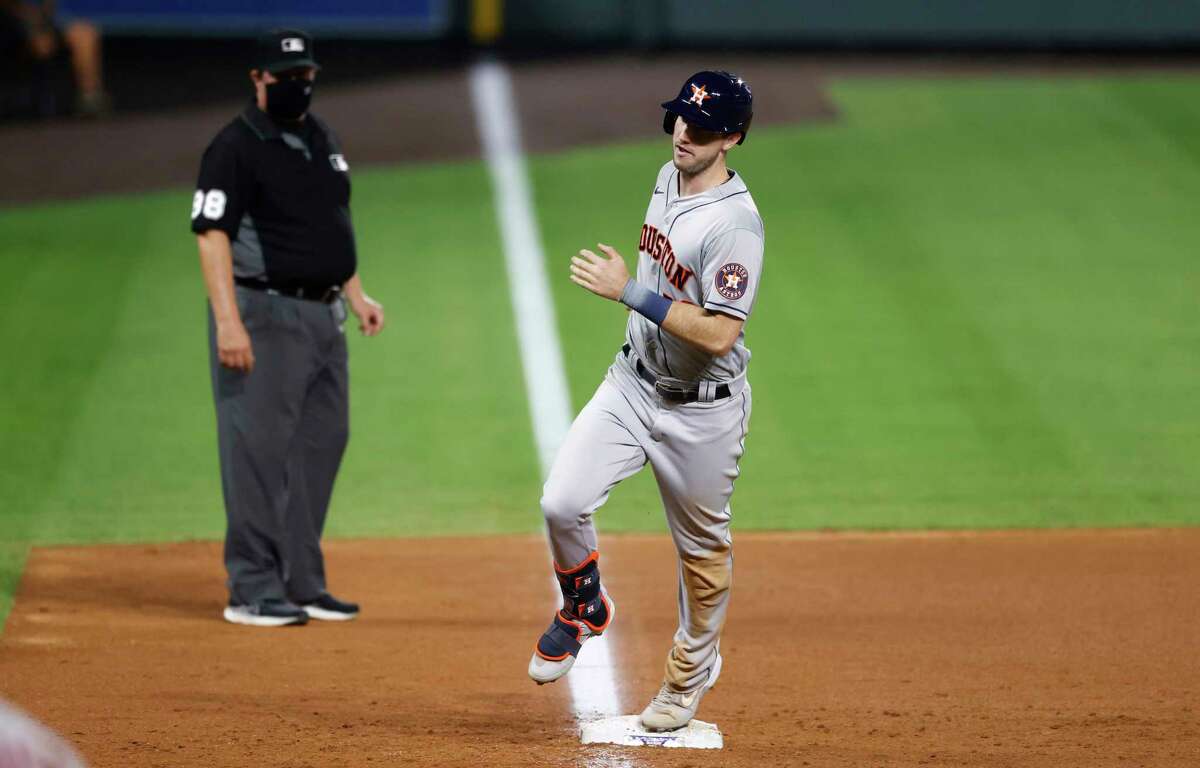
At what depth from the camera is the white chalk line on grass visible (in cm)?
612

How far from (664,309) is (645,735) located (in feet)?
4.87

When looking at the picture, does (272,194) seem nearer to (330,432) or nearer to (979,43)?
(330,432)

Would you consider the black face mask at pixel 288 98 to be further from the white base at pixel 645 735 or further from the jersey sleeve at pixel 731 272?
the white base at pixel 645 735

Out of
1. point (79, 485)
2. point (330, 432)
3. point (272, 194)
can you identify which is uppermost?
point (272, 194)

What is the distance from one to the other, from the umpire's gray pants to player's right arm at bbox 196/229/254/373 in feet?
0.49

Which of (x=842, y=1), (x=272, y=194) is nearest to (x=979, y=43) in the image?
(x=842, y=1)

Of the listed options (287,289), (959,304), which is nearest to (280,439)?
(287,289)

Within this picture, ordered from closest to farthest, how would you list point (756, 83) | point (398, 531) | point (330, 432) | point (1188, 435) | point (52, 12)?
1. point (330, 432)
2. point (398, 531)
3. point (1188, 435)
4. point (52, 12)
5. point (756, 83)

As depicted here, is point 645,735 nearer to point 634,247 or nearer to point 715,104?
point 715,104

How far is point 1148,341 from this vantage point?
1055cm

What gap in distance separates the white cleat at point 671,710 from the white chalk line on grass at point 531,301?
0.31 m

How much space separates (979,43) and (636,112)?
4.51 metres

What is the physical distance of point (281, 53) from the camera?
6254mm

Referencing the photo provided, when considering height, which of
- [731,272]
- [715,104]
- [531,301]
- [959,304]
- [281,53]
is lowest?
[531,301]
